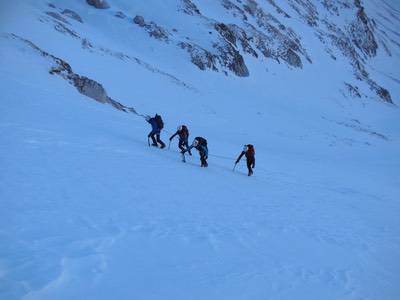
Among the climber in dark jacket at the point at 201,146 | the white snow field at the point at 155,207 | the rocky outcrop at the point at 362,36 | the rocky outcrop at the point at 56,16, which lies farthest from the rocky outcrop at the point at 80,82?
the rocky outcrop at the point at 362,36

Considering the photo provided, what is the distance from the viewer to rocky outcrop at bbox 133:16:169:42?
147ft

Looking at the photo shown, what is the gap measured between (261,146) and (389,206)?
1279 centimetres

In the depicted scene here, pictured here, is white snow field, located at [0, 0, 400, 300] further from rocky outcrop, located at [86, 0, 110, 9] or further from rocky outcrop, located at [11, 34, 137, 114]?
rocky outcrop, located at [86, 0, 110, 9]

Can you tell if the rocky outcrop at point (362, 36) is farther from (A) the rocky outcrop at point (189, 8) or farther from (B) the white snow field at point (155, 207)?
(B) the white snow field at point (155, 207)

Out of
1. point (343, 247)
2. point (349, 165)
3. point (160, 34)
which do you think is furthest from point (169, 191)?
point (160, 34)

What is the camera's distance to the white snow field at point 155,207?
537 cm

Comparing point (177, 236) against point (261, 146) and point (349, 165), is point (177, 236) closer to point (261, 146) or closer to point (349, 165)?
point (261, 146)

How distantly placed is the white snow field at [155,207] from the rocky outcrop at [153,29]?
49.2 feet

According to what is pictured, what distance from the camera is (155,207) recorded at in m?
8.27

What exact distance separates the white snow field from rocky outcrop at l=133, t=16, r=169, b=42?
49.2 ft

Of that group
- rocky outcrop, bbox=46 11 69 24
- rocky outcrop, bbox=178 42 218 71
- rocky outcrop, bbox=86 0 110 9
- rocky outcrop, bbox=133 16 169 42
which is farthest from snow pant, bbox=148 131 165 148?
rocky outcrop, bbox=86 0 110 9

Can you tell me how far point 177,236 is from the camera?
6945 mm

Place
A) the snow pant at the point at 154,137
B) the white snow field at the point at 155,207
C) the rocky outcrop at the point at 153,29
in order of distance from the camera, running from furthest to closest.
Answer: the rocky outcrop at the point at 153,29 < the snow pant at the point at 154,137 < the white snow field at the point at 155,207

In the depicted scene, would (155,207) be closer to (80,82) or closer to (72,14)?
(80,82)
